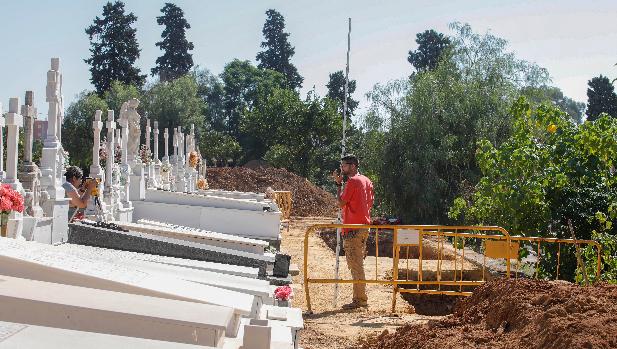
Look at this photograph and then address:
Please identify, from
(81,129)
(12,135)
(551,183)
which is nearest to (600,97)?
(81,129)

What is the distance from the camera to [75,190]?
10219 millimetres

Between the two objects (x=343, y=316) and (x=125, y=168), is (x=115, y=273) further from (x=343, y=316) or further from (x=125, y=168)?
(x=125, y=168)

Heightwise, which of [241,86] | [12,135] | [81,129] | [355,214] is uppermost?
[241,86]

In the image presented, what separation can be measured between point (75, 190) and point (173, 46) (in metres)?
67.6

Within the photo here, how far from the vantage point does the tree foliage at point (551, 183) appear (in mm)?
14523

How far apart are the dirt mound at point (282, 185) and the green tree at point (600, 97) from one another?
21.9 metres

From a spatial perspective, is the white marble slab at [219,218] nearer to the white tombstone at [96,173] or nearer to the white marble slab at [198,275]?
the white tombstone at [96,173]

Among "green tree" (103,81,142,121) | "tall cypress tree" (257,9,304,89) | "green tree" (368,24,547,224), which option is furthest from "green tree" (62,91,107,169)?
"tall cypress tree" (257,9,304,89)

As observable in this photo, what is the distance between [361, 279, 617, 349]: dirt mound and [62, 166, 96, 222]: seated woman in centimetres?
408

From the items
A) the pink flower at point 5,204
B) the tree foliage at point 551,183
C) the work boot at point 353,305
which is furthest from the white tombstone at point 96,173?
the tree foliage at point 551,183

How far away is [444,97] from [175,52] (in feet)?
157

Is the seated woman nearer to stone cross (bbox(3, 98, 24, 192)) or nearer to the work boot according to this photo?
stone cross (bbox(3, 98, 24, 192))

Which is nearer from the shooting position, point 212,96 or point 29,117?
point 29,117

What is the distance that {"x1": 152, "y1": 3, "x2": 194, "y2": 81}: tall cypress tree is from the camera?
7594 cm
